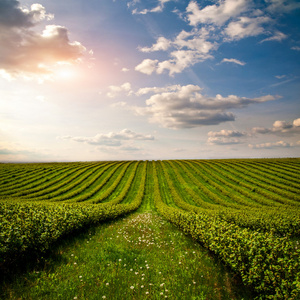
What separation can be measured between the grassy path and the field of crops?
3.00 feet

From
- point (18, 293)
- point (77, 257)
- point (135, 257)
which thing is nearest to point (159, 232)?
point (135, 257)

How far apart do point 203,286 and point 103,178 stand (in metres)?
45.1

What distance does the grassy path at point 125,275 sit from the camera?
21.0 ft

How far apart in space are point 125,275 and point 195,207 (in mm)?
22623

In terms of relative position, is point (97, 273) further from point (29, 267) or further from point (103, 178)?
point (103, 178)

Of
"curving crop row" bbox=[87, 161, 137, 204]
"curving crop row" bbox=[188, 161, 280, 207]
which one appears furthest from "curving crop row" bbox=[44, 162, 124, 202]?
"curving crop row" bbox=[188, 161, 280, 207]

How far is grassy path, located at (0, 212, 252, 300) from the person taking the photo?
6400 millimetres

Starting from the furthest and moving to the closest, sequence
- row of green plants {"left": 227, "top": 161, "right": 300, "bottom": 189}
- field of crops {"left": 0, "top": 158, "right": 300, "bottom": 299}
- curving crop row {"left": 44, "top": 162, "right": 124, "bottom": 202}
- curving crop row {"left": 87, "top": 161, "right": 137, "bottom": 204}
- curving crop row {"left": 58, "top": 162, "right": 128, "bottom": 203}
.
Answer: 1. row of green plants {"left": 227, "top": 161, "right": 300, "bottom": 189}
2. curving crop row {"left": 44, "top": 162, "right": 124, "bottom": 202}
3. curving crop row {"left": 58, "top": 162, "right": 128, "bottom": 203}
4. curving crop row {"left": 87, "top": 161, "right": 137, "bottom": 204}
5. field of crops {"left": 0, "top": 158, "right": 300, "bottom": 299}

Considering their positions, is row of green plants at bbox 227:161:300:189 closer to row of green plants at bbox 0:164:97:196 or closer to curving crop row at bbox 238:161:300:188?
curving crop row at bbox 238:161:300:188

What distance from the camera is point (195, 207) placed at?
1117 inches

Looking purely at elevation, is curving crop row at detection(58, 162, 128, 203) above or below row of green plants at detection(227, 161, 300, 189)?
below

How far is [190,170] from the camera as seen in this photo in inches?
2194

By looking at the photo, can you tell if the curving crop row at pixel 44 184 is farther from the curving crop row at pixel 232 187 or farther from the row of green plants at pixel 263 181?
the row of green plants at pixel 263 181

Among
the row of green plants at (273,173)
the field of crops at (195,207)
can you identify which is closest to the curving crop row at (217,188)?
the field of crops at (195,207)
